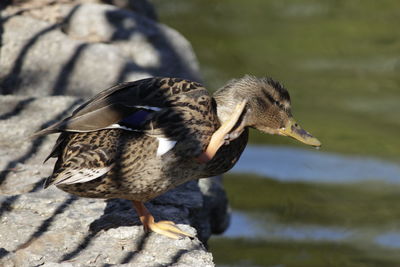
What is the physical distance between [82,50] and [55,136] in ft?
2.94

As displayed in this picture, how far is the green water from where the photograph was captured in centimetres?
633

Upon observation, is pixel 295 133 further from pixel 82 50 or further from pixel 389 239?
pixel 389 239

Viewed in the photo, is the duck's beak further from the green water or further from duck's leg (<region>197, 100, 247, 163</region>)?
the green water

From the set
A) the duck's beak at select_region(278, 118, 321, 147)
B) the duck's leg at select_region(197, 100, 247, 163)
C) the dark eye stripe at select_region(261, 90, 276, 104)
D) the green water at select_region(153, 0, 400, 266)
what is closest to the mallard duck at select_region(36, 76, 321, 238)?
the duck's leg at select_region(197, 100, 247, 163)

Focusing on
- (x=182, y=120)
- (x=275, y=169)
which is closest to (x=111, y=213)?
(x=182, y=120)

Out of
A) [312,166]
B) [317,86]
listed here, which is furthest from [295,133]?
[317,86]

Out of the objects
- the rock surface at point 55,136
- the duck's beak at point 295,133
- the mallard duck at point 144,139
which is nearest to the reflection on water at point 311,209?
the rock surface at point 55,136

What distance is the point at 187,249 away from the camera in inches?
160

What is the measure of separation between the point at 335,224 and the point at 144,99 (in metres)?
2.93

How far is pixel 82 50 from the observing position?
588cm

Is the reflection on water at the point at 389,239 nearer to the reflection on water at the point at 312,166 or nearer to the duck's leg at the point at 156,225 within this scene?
the reflection on water at the point at 312,166

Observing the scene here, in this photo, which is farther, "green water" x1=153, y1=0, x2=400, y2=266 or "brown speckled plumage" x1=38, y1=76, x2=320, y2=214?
"green water" x1=153, y1=0, x2=400, y2=266

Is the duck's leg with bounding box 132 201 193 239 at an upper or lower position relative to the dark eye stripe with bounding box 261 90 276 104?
lower

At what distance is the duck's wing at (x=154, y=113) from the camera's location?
3.89 m
